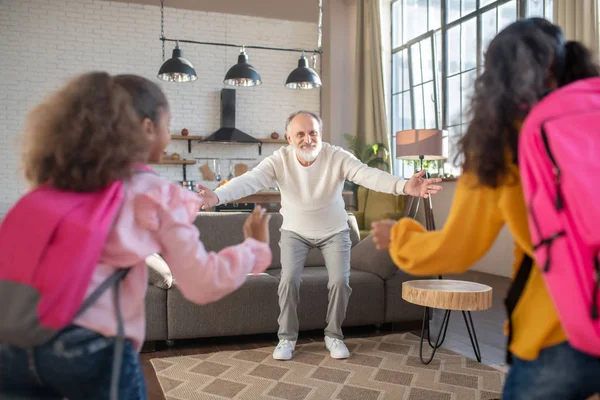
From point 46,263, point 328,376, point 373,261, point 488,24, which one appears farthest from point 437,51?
point 46,263

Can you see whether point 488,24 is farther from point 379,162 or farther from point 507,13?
point 379,162

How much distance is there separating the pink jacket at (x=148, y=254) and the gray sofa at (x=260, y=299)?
1.90 meters

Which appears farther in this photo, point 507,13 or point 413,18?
point 413,18

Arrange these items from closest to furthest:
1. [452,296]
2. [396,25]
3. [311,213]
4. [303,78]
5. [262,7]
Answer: [452,296] < [311,213] < [303,78] < [396,25] < [262,7]

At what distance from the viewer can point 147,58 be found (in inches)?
320

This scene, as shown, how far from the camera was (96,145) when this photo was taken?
0.96m

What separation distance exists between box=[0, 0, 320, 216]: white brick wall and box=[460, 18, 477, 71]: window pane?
2825 mm

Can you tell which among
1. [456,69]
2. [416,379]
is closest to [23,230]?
[416,379]

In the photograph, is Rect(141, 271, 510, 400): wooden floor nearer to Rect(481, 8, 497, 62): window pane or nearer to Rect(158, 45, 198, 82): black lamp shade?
Rect(158, 45, 198, 82): black lamp shade

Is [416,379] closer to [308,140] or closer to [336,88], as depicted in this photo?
[308,140]

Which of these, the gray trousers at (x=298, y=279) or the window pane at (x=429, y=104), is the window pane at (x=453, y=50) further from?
the gray trousers at (x=298, y=279)

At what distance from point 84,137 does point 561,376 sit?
0.87 meters

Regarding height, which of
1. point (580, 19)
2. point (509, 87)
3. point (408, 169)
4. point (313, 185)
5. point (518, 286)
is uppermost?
point (580, 19)

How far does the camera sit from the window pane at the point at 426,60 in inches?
290
